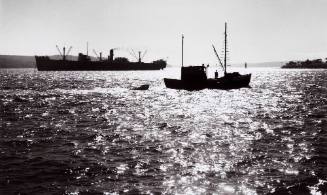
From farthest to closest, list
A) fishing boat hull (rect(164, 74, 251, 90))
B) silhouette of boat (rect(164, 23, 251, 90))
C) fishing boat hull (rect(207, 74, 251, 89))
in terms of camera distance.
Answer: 1. fishing boat hull (rect(207, 74, 251, 89))
2. fishing boat hull (rect(164, 74, 251, 90))
3. silhouette of boat (rect(164, 23, 251, 90))

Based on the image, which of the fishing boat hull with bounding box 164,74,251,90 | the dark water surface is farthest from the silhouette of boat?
the dark water surface

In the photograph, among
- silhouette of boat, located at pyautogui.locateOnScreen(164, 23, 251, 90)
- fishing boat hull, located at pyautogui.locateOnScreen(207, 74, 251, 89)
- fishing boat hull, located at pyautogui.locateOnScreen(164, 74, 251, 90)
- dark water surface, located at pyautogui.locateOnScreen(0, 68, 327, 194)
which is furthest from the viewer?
fishing boat hull, located at pyautogui.locateOnScreen(207, 74, 251, 89)

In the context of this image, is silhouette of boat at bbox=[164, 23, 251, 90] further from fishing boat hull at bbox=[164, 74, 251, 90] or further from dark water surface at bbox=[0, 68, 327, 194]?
dark water surface at bbox=[0, 68, 327, 194]

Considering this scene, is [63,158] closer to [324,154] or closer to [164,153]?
[164,153]

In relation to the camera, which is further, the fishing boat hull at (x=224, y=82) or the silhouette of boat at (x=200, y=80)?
the fishing boat hull at (x=224, y=82)

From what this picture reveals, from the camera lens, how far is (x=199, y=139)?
23.3 meters

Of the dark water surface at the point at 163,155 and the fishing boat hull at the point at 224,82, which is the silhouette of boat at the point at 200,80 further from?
the dark water surface at the point at 163,155

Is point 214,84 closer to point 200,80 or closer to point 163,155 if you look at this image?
point 200,80

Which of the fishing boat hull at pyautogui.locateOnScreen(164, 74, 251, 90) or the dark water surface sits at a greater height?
the fishing boat hull at pyautogui.locateOnScreen(164, 74, 251, 90)

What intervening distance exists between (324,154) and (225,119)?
14.7 m

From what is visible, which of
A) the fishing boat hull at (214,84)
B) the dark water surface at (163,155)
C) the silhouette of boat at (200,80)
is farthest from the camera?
the fishing boat hull at (214,84)

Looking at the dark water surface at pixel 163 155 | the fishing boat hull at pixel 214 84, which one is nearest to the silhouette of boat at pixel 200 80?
the fishing boat hull at pixel 214 84

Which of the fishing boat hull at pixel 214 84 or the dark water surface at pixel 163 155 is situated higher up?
the fishing boat hull at pixel 214 84

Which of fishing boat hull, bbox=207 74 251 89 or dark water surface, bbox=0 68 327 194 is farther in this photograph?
fishing boat hull, bbox=207 74 251 89
